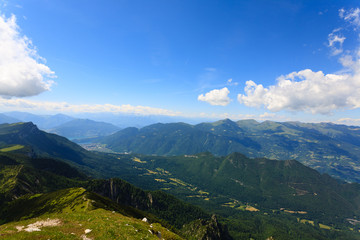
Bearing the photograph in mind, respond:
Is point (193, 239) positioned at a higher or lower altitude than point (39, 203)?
lower

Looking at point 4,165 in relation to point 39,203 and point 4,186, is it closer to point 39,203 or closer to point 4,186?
point 4,186

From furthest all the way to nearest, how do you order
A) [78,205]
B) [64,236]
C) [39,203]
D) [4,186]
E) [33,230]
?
[4,186] < [39,203] < [78,205] < [33,230] < [64,236]

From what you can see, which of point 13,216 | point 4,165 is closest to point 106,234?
point 13,216

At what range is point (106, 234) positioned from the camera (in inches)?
1244

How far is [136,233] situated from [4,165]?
10753 inches

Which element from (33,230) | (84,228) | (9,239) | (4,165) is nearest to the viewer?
(9,239)

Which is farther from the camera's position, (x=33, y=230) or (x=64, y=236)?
(x=33, y=230)

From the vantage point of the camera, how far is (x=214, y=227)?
195 metres

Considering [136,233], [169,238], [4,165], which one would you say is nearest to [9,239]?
[136,233]

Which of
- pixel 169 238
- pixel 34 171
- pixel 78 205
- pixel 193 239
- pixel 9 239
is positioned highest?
pixel 9 239

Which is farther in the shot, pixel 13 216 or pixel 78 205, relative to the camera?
pixel 13 216

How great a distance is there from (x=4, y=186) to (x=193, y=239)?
212 m

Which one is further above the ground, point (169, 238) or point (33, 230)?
point (33, 230)

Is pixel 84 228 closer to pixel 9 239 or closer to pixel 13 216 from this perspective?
pixel 9 239
